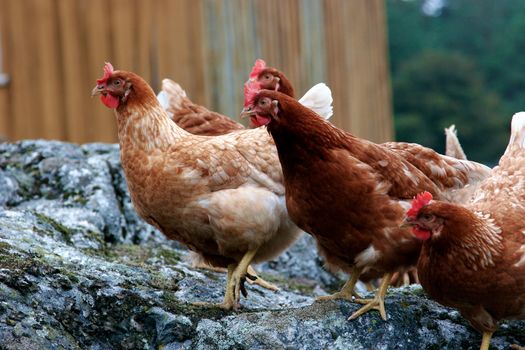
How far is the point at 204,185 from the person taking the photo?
5082 millimetres

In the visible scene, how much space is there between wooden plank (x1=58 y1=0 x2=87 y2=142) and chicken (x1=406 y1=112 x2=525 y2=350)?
661cm

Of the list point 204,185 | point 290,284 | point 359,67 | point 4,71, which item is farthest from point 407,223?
point 359,67

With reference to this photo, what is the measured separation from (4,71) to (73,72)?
94 cm

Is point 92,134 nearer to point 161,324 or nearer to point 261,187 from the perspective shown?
point 261,187

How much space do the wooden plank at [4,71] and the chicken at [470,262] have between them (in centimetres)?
728

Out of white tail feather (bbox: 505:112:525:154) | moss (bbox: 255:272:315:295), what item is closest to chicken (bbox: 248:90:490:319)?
white tail feather (bbox: 505:112:525:154)

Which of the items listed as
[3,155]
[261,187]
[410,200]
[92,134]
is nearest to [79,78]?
[92,134]

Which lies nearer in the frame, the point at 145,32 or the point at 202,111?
the point at 202,111

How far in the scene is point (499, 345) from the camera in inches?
181

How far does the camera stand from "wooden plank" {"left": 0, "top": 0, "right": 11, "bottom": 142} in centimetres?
1040

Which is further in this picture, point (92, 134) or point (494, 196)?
point (92, 134)

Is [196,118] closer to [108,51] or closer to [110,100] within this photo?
[110,100]

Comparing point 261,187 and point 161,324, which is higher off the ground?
point 261,187

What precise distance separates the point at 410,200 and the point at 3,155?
11.5 feet
